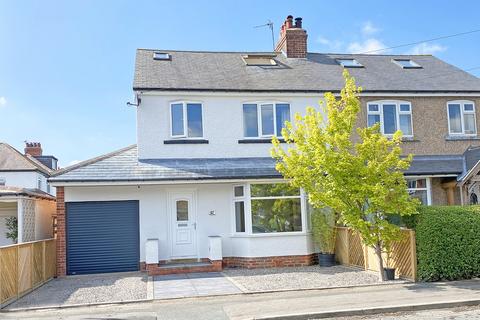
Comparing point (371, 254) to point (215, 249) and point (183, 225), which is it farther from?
point (183, 225)

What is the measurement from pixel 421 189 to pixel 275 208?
5.60 m

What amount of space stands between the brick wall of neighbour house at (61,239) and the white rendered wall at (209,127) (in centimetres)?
285

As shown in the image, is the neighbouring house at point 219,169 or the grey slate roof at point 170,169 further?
the neighbouring house at point 219,169

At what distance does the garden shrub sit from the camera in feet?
37.5

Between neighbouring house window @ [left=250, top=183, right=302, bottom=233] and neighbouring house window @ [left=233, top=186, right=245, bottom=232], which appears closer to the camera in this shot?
neighbouring house window @ [left=250, top=183, right=302, bottom=233]

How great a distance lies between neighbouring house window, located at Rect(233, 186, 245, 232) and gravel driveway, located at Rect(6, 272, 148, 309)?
3.35 meters

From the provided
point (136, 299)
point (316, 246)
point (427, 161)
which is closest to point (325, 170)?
point (316, 246)

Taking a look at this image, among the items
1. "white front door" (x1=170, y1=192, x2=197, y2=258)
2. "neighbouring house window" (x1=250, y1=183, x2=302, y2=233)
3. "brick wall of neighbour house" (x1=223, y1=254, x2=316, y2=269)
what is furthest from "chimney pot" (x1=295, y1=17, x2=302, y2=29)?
"brick wall of neighbour house" (x1=223, y1=254, x2=316, y2=269)

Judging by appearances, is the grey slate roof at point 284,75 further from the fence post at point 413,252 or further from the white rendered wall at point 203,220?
the fence post at point 413,252

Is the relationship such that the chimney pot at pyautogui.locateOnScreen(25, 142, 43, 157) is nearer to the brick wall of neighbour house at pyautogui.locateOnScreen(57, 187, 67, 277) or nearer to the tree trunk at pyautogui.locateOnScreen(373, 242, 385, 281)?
the brick wall of neighbour house at pyautogui.locateOnScreen(57, 187, 67, 277)

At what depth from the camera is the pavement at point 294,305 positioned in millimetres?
8977

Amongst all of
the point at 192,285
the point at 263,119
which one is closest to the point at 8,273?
the point at 192,285

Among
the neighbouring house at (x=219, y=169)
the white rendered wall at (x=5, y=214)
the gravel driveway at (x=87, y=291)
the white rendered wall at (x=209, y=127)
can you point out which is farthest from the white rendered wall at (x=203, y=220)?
the white rendered wall at (x=5, y=214)

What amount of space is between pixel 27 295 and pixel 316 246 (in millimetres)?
8557
